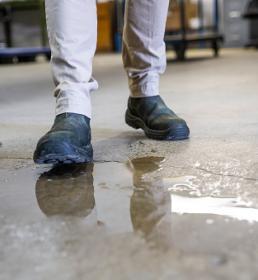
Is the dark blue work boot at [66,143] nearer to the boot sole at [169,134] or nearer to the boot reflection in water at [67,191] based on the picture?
the boot reflection in water at [67,191]

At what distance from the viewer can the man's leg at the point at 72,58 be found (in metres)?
0.93

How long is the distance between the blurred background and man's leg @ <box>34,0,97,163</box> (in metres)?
3.64

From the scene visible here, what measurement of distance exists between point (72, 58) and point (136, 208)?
1.26 feet

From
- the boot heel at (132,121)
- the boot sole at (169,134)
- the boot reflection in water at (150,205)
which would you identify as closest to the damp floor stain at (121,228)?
the boot reflection in water at (150,205)

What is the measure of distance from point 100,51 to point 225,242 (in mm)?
7548

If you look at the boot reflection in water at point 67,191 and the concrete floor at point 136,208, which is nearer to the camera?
the concrete floor at point 136,208

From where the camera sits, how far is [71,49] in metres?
0.94

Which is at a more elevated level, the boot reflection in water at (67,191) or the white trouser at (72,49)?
the white trouser at (72,49)

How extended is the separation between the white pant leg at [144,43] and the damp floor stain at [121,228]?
1.22 ft

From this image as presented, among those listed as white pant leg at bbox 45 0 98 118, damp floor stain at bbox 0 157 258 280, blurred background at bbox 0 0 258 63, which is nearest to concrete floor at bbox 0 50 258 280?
damp floor stain at bbox 0 157 258 280

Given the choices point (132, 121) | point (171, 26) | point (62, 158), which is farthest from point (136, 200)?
point (171, 26)

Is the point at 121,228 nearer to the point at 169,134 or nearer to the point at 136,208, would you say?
the point at 136,208

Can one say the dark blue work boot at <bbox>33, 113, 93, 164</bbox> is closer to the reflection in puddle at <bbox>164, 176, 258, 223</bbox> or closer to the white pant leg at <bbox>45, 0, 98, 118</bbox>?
the white pant leg at <bbox>45, 0, 98, 118</bbox>

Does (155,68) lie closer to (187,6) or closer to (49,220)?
(49,220)
